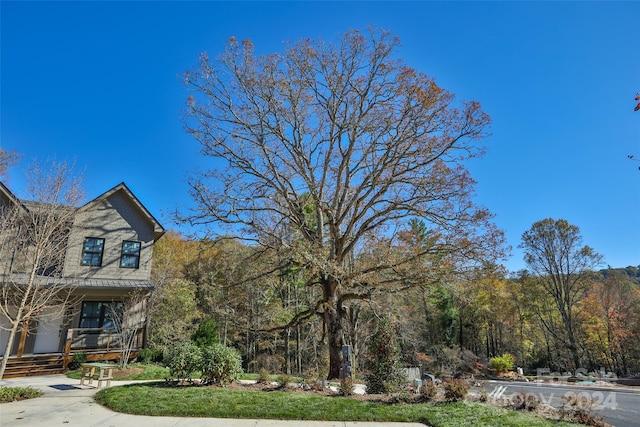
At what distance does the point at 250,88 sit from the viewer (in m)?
13.8

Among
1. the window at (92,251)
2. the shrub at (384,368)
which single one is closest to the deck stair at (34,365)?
the window at (92,251)

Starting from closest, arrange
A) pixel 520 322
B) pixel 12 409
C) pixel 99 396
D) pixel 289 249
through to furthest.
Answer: pixel 12 409, pixel 99 396, pixel 289 249, pixel 520 322

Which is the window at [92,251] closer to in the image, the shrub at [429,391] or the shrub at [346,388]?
the shrub at [346,388]

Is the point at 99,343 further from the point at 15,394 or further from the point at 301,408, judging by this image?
the point at 301,408

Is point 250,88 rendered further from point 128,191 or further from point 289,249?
point 128,191

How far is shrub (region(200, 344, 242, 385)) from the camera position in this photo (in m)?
9.35

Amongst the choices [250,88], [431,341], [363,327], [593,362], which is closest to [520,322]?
[593,362]

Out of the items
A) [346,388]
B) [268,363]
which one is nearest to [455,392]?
[346,388]

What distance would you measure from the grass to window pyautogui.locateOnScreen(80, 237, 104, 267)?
1072 centimetres

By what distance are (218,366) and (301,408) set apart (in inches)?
121

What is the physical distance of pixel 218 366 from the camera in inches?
368

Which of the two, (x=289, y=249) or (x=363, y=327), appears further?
(x=363, y=327)

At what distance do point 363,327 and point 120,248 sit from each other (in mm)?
16608

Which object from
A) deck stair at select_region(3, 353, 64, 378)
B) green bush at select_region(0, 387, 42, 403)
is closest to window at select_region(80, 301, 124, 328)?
deck stair at select_region(3, 353, 64, 378)
